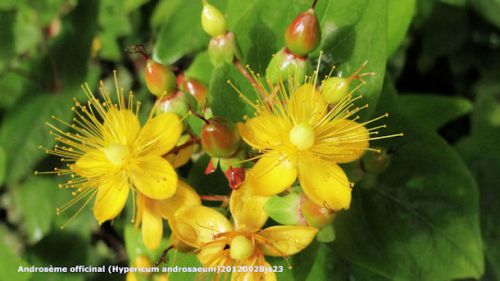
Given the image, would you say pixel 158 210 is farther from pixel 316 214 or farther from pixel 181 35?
pixel 181 35

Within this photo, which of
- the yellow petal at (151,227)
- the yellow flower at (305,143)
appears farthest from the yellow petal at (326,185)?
the yellow petal at (151,227)

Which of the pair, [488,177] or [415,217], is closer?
[415,217]

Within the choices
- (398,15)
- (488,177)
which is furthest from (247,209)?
(488,177)

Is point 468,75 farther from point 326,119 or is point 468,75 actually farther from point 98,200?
point 98,200

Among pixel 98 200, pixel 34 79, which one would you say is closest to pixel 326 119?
pixel 98 200

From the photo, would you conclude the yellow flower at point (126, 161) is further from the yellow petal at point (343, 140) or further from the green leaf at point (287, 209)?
the yellow petal at point (343, 140)

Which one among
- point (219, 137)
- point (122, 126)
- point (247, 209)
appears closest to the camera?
point (219, 137)

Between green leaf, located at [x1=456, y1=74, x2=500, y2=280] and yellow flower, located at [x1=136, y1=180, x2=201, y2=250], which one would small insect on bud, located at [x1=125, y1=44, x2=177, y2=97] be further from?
green leaf, located at [x1=456, y1=74, x2=500, y2=280]
